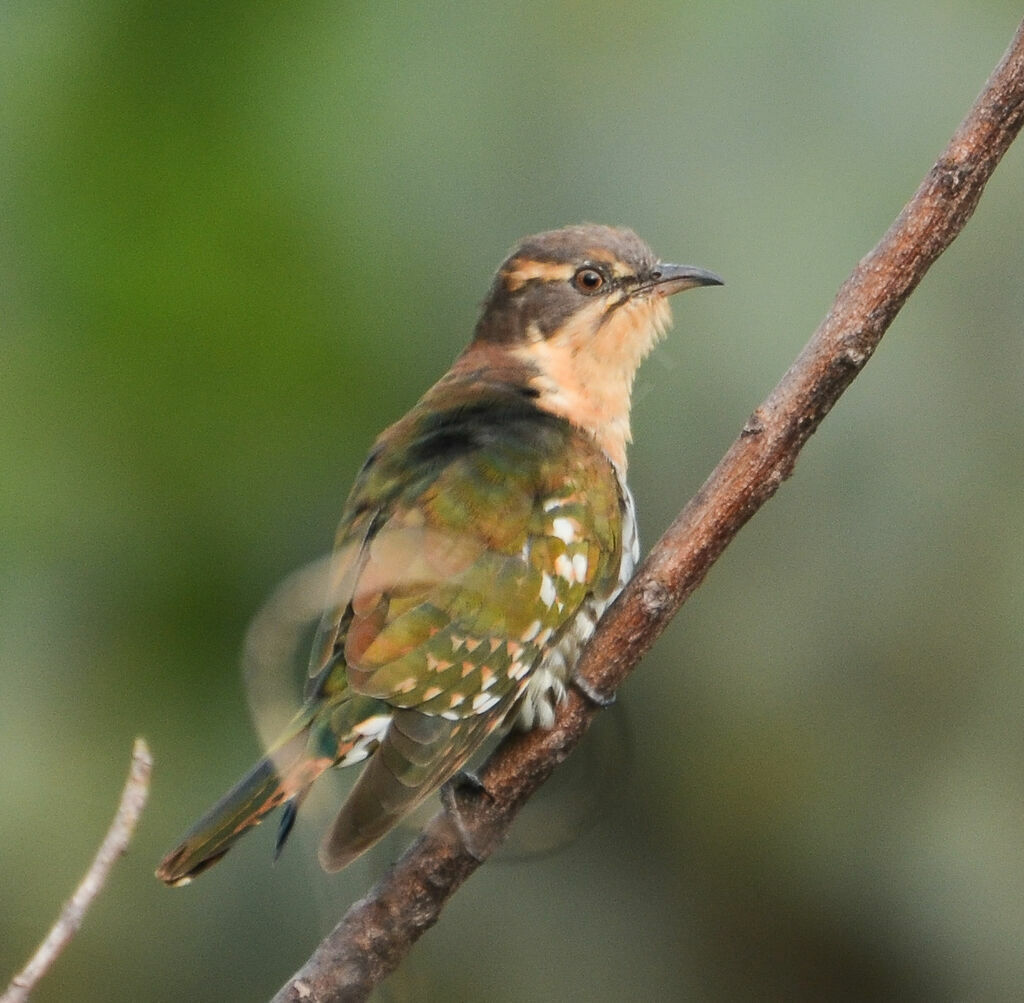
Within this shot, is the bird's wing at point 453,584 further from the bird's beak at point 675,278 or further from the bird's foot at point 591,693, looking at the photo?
the bird's beak at point 675,278

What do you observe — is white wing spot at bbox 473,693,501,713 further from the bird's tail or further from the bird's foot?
the bird's tail

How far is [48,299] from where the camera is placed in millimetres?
4375

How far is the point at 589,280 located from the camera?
12.5ft

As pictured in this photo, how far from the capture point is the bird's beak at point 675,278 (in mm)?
3758

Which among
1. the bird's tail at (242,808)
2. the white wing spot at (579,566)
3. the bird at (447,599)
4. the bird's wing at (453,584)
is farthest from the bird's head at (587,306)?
the bird's tail at (242,808)

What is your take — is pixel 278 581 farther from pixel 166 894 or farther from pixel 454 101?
pixel 454 101

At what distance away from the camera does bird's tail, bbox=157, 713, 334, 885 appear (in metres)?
2.61

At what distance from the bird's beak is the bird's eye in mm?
131

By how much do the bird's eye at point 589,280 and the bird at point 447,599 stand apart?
0.31 m

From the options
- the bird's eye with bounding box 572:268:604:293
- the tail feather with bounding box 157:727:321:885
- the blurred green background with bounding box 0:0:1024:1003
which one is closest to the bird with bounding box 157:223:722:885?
the tail feather with bounding box 157:727:321:885

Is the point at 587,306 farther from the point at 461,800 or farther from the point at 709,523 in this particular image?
the point at 461,800

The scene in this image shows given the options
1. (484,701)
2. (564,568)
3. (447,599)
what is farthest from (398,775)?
(564,568)

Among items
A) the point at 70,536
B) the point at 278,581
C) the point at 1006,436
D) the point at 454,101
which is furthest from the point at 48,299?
the point at 1006,436

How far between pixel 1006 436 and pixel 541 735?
2138 millimetres
